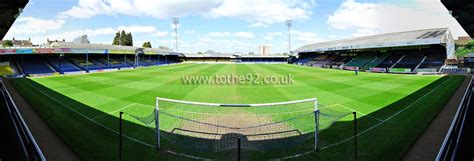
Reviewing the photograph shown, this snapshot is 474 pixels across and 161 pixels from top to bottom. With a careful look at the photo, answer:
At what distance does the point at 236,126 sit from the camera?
9.70 metres

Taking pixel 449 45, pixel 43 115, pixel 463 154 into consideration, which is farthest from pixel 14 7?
pixel 449 45

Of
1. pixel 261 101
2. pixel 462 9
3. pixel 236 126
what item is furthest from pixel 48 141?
pixel 462 9

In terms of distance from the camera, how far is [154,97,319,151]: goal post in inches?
301

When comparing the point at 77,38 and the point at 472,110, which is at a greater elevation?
the point at 77,38

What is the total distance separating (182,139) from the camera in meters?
8.38

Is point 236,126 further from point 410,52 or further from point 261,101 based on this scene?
point 410,52

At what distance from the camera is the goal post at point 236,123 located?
766 centimetres

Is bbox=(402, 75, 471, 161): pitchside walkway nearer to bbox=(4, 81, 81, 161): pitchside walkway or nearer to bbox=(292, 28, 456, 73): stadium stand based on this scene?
bbox=(4, 81, 81, 161): pitchside walkway

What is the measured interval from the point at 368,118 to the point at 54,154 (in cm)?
1211

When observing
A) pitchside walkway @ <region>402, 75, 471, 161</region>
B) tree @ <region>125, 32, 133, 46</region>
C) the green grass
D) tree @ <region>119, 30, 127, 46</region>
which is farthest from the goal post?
tree @ <region>125, 32, 133, 46</region>

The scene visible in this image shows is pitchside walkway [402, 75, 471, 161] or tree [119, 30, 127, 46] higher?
tree [119, 30, 127, 46]

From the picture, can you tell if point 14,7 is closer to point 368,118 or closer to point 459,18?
point 368,118

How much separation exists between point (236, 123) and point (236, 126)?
1.52 ft

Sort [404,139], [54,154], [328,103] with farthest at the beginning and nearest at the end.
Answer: [328,103] < [404,139] < [54,154]
